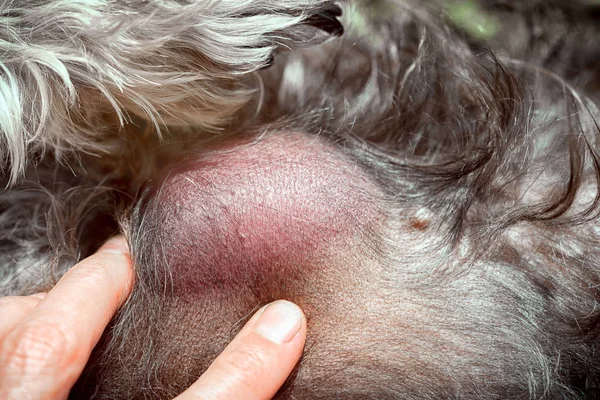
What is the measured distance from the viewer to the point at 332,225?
836mm

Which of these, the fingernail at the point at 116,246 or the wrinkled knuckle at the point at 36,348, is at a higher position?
the wrinkled knuckle at the point at 36,348

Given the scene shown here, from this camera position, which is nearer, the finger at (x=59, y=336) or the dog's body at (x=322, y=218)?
the finger at (x=59, y=336)

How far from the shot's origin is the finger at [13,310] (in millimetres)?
765

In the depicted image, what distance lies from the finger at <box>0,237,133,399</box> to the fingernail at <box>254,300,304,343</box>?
0.21 metres

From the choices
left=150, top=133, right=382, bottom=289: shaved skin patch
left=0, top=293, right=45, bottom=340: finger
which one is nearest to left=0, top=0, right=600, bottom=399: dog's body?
left=150, top=133, right=382, bottom=289: shaved skin patch

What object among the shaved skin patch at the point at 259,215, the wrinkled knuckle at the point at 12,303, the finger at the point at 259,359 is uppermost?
the shaved skin patch at the point at 259,215

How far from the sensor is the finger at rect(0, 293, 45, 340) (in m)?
0.77

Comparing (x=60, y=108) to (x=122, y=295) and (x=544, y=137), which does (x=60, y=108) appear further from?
(x=544, y=137)

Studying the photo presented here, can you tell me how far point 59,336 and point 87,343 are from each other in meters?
0.04

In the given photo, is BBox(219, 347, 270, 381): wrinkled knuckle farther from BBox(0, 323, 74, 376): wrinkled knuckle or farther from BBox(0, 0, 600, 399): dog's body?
BBox(0, 323, 74, 376): wrinkled knuckle

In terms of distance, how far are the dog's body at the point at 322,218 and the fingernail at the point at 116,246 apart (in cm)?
2

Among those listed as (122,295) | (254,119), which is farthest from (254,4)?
(122,295)

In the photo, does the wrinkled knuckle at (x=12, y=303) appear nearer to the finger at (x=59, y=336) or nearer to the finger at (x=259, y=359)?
the finger at (x=59, y=336)

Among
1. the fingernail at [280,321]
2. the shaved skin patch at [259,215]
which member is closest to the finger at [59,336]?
the shaved skin patch at [259,215]
